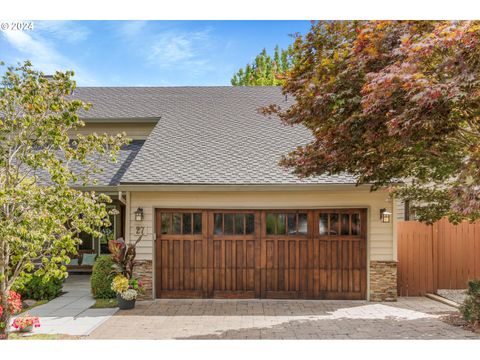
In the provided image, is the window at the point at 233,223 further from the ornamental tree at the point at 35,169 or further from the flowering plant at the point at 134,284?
the ornamental tree at the point at 35,169

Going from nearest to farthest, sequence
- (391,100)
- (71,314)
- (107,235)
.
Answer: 1. (391,100)
2. (71,314)
3. (107,235)

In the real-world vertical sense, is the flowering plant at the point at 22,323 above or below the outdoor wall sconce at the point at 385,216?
below

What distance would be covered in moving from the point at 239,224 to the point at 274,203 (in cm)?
76

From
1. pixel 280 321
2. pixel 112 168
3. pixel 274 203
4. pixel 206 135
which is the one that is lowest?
pixel 280 321

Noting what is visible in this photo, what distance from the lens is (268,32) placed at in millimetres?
5664

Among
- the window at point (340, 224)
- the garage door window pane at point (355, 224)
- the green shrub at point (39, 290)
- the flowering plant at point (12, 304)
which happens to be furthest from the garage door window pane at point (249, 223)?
the flowering plant at point (12, 304)

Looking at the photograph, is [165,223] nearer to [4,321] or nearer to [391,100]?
[4,321]

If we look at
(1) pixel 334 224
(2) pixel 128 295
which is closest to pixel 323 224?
(1) pixel 334 224

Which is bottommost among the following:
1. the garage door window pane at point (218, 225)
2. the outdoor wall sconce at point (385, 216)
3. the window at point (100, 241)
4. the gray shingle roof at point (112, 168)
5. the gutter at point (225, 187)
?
the window at point (100, 241)

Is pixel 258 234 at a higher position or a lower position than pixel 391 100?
lower

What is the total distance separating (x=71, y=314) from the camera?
262 inches

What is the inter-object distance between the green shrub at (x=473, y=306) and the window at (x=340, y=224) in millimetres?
2150

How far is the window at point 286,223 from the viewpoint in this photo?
7.83m
